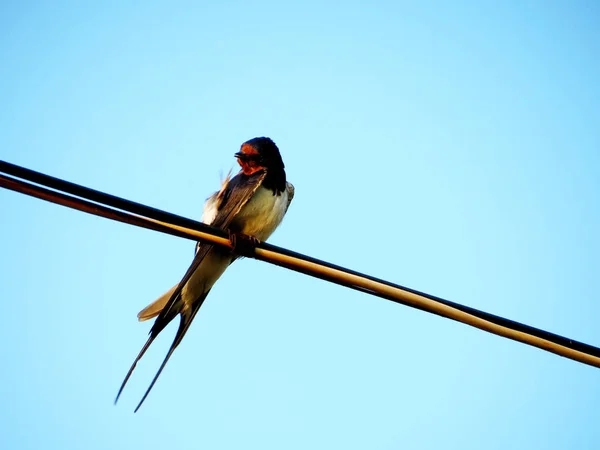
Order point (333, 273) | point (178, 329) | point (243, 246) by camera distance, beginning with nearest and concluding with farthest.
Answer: point (333, 273) < point (243, 246) < point (178, 329)

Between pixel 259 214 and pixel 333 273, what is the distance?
2.34 metres

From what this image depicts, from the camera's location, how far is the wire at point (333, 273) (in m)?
2.40

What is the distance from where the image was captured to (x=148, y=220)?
261cm

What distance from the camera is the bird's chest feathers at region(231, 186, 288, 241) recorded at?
491 centimetres

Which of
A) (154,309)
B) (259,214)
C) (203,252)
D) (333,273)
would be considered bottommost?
(333,273)

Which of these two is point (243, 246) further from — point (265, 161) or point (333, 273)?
point (265, 161)

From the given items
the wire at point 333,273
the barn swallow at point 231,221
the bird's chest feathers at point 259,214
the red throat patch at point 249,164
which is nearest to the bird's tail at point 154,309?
the barn swallow at point 231,221

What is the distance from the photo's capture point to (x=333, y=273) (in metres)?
2.64

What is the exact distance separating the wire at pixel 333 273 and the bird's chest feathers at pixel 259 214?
85.6 inches

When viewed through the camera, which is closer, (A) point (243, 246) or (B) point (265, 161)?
(A) point (243, 246)

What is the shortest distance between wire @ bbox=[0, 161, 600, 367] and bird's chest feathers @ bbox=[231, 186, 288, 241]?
2173mm

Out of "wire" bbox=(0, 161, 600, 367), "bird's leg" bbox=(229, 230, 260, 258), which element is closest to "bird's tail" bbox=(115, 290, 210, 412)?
"bird's leg" bbox=(229, 230, 260, 258)

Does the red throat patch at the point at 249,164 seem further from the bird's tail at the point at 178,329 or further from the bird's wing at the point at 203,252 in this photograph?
the bird's tail at the point at 178,329

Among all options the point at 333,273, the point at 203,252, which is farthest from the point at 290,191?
the point at 333,273
